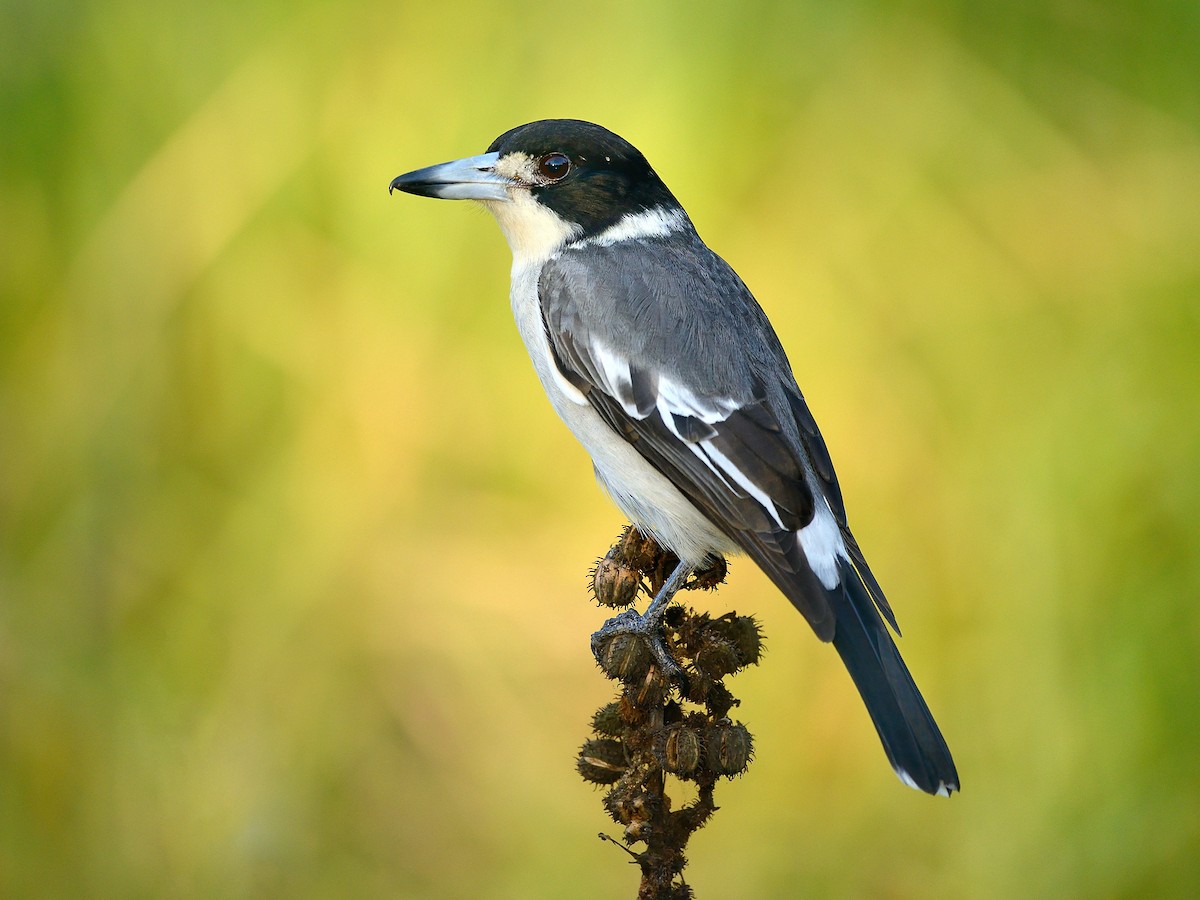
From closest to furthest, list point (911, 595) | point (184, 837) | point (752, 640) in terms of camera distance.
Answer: point (752, 640) → point (184, 837) → point (911, 595)

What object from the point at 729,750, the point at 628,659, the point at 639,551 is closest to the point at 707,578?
the point at 639,551

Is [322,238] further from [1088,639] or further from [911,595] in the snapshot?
[1088,639]

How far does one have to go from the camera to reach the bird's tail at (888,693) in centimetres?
245

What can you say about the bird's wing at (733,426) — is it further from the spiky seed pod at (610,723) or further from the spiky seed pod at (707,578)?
the spiky seed pod at (610,723)

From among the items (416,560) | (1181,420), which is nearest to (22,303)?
(416,560)

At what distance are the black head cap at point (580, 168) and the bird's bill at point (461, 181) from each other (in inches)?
2.8

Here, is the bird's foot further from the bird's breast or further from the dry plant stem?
the bird's breast

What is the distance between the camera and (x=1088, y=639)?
12.2 ft

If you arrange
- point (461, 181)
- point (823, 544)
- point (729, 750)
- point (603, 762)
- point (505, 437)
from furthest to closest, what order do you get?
point (505, 437) → point (461, 181) → point (823, 544) → point (603, 762) → point (729, 750)

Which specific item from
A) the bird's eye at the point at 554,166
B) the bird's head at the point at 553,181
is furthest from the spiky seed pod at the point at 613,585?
the bird's eye at the point at 554,166

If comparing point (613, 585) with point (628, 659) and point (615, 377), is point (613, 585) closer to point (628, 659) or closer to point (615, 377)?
point (628, 659)

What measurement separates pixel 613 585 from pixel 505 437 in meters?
1.70

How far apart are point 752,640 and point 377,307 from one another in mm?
2331

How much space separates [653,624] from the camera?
2613 mm
